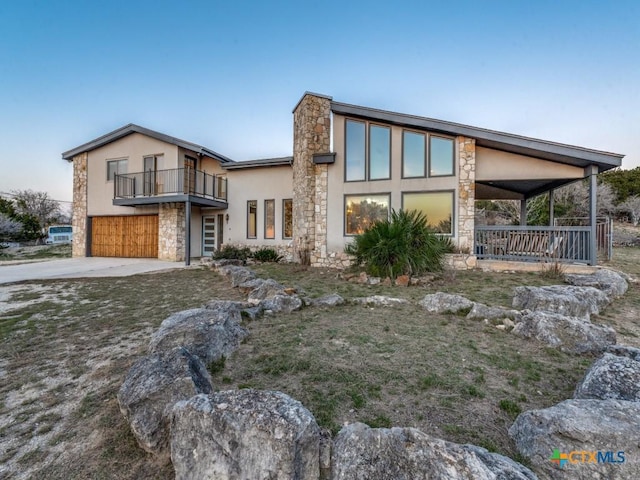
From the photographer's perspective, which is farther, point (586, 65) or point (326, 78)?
point (326, 78)

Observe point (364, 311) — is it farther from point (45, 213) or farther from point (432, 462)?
point (45, 213)

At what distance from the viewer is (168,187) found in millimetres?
13375

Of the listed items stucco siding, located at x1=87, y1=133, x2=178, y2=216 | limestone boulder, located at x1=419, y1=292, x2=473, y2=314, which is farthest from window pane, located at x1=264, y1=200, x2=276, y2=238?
limestone boulder, located at x1=419, y1=292, x2=473, y2=314

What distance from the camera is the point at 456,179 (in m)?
9.46

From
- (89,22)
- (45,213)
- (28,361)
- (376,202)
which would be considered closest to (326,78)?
(376,202)

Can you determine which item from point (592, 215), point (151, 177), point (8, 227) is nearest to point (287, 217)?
point (151, 177)

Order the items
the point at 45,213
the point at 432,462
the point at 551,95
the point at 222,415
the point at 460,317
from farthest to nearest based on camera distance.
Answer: the point at 45,213 → the point at 551,95 → the point at 460,317 → the point at 222,415 → the point at 432,462

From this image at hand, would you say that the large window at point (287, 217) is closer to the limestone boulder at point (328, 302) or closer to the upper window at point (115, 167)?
the limestone boulder at point (328, 302)

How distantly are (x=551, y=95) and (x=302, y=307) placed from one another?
15.6 metres

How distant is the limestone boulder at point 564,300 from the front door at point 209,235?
526 inches

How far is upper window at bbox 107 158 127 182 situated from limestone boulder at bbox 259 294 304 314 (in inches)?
551

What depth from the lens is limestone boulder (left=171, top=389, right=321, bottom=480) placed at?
1474 mm

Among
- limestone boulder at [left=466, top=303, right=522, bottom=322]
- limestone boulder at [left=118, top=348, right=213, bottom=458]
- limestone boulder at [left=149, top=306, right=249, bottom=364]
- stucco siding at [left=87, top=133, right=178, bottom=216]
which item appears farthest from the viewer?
stucco siding at [left=87, top=133, right=178, bottom=216]

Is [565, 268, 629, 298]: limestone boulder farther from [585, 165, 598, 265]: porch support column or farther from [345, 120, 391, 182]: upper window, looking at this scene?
[345, 120, 391, 182]: upper window
